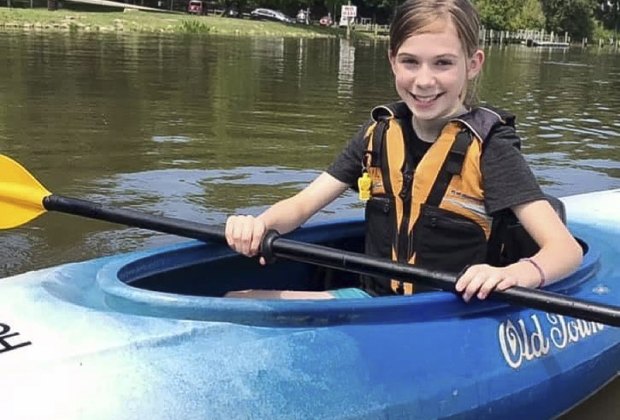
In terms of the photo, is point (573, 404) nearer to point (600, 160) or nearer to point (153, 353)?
point (153, 353)

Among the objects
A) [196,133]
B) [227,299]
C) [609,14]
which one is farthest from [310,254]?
[609,14]

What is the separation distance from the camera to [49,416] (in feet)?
6.51

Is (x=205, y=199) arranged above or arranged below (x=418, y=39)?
Answer: below

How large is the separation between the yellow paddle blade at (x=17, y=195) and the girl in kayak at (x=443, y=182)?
101cm

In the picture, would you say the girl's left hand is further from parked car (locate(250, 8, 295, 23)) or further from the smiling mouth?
parked car (locate(250, 8, 295, 23))

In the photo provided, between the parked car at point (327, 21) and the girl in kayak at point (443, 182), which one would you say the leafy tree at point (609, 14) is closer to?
the parked car at point (327, 21)

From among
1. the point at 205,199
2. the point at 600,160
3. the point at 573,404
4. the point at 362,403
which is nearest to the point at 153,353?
the point at 362,403

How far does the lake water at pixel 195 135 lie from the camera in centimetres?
552

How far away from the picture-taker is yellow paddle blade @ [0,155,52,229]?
3408mm

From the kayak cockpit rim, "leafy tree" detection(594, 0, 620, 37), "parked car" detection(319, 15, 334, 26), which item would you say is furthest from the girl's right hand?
"leafy tree" detection(594, 0, 620, 37)

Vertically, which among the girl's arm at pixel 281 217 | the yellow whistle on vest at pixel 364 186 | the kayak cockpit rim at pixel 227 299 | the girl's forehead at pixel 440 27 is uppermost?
the girl's forehead at pixel 440 27

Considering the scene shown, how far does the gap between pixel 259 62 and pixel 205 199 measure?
1461cm

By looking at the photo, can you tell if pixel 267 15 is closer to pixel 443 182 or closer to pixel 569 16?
pixel 569 16

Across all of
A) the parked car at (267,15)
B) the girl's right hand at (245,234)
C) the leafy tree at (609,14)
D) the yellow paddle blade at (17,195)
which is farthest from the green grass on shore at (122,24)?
the leafy tree at (609,14)
